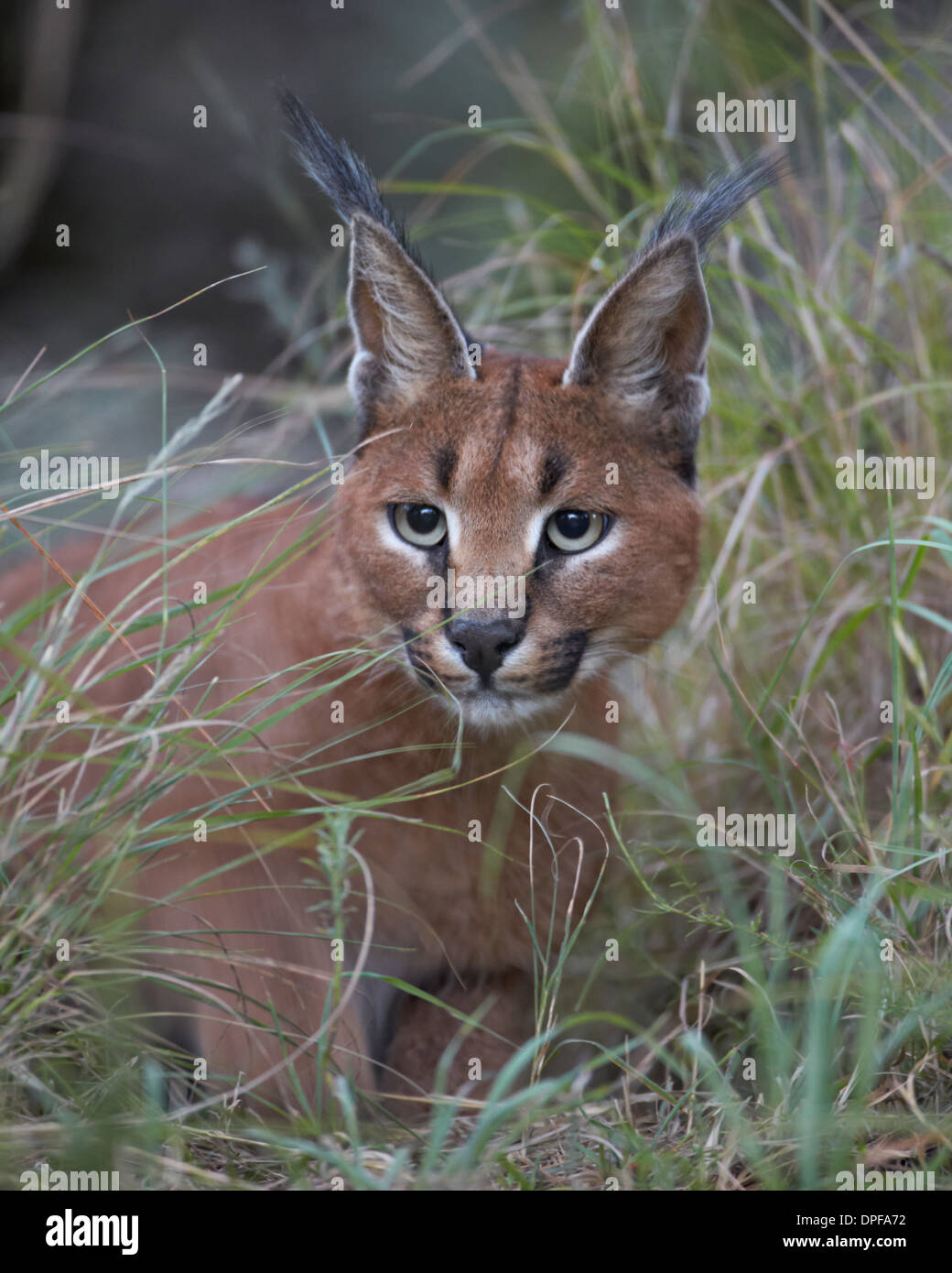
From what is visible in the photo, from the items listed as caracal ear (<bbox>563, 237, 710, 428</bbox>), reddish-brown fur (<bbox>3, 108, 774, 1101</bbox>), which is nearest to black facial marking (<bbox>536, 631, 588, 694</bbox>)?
reddish-brown fur (<bbox>3, 108, 774, 1101</bbox>)

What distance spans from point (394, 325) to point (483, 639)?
929mm

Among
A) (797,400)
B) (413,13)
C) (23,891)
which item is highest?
(413,13)

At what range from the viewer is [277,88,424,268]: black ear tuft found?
2990mm

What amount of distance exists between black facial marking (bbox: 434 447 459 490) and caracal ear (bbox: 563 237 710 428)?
0.37 meters

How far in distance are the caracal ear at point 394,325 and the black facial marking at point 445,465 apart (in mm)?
253

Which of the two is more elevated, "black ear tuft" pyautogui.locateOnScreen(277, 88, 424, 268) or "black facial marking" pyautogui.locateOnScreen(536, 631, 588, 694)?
"black ear tuft" pyautogui.locateOnScreen(277, 88, 424, 268)

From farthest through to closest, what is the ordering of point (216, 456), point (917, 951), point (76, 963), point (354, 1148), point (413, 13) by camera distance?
point (413, 13) → point (216, 456) → point (917, 951) → point (76, 963) → point (354, 1148)

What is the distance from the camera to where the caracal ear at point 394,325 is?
298 centimetres

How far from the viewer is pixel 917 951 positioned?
282cm

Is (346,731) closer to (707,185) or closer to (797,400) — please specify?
(707,185)

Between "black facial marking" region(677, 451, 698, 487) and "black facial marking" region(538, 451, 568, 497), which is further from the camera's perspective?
"black facial marking" region(677, 451, 698, 487)

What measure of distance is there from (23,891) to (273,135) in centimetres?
534

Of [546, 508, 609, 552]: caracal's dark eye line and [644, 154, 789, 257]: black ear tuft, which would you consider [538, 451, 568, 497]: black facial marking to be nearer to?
[546, 508, 609, 552]: caracal's dark eye line


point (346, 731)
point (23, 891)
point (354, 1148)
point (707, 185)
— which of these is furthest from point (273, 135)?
point (354, 1148)
